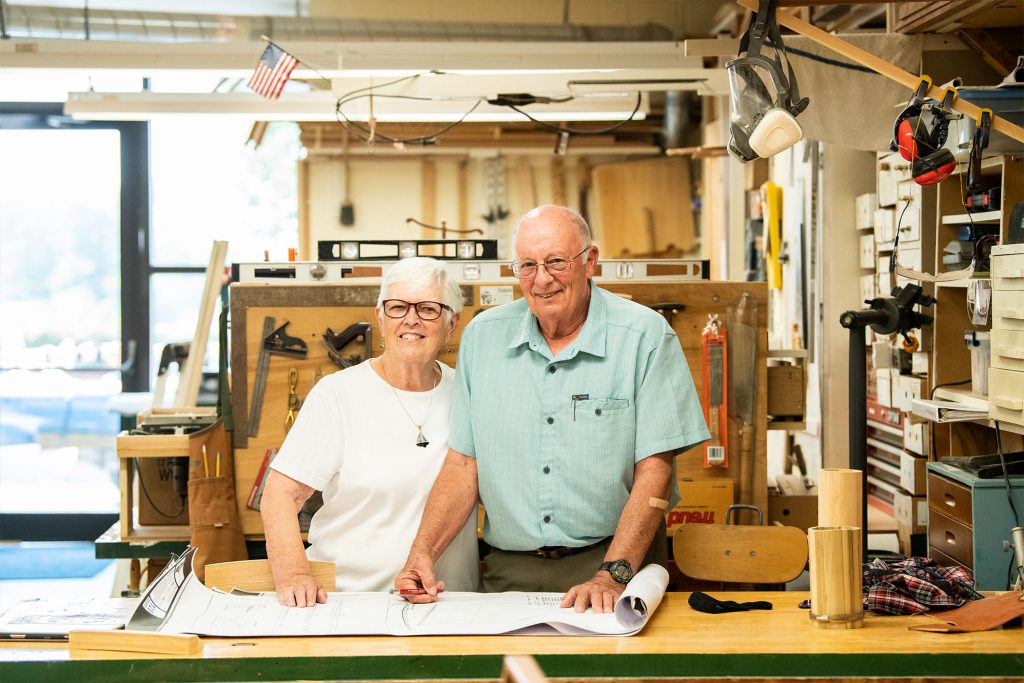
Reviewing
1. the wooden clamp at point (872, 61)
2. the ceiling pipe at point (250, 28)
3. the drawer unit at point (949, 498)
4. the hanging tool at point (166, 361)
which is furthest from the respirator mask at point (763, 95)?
the ceiling pipe at point (250, 28)

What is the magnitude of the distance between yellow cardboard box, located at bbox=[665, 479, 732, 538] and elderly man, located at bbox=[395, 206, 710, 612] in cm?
139

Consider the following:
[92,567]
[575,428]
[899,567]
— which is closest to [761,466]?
[899,567]

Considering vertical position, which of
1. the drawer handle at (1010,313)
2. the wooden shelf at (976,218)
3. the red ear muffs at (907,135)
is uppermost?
A: the red ear muffs at (907,135)

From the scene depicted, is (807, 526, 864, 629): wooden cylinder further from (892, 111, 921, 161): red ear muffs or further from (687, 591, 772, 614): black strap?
(892, 111, 921, 161): red ear muffs

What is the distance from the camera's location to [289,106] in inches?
225

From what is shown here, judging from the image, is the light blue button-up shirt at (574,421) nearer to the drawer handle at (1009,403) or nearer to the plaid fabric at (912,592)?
the plaid fabric at (912,592)

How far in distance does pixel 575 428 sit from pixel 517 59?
283cm

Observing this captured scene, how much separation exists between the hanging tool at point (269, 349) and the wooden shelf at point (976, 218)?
2473mm

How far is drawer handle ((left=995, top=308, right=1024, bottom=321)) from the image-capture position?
3164mm

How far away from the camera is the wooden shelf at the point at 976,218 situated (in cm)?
372

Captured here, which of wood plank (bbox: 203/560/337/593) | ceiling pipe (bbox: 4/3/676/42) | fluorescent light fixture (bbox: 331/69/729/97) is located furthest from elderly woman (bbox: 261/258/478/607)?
ceiling pipe (bbox: 4/3/676/42)

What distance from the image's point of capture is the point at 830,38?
120 inches

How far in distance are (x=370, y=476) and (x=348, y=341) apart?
1.43m

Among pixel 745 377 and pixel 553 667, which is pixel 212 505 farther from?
pixel 553 667
